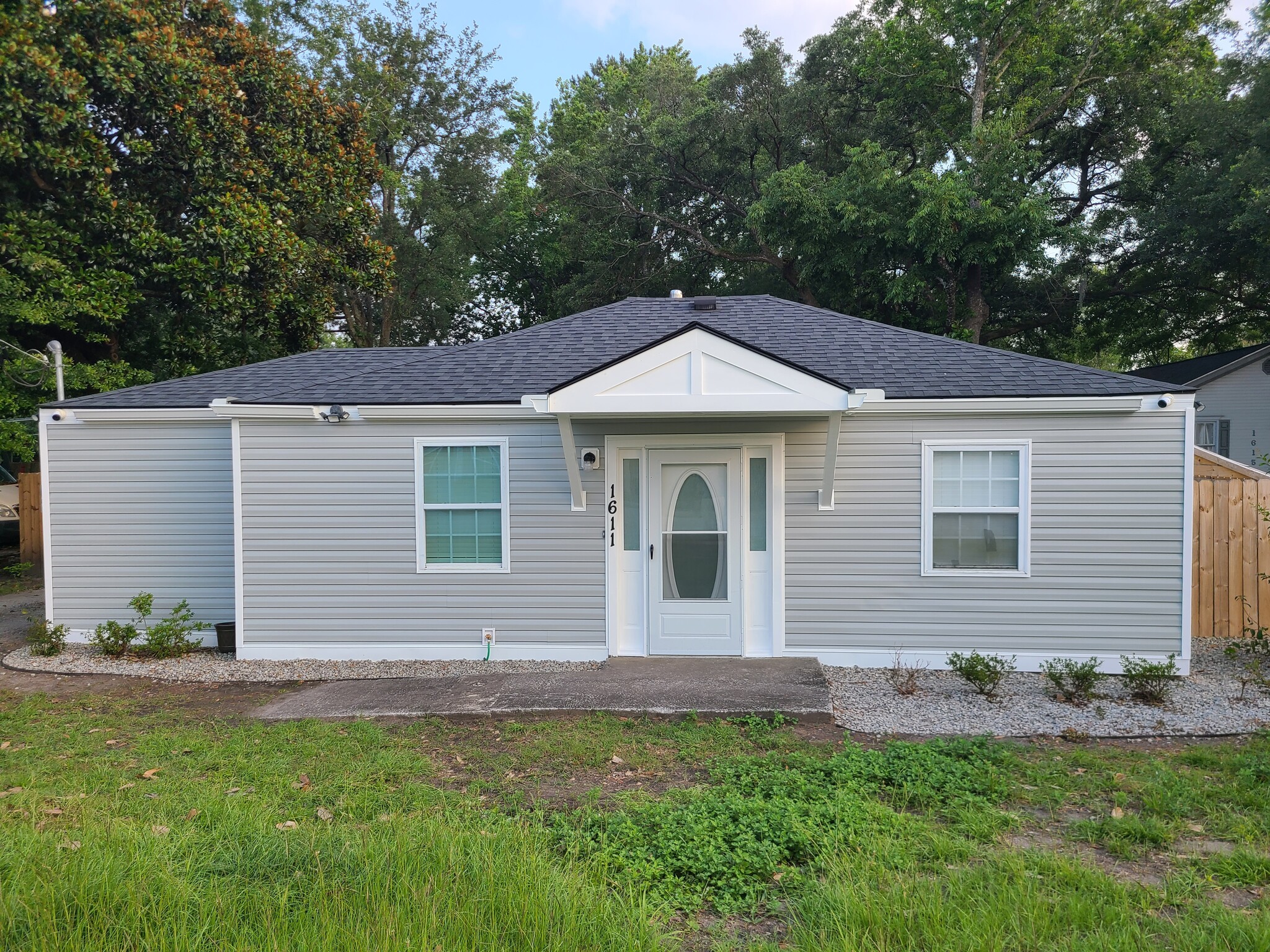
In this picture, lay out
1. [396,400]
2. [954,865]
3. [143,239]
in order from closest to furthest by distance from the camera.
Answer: [954,865]
[396,400]
[143,239]

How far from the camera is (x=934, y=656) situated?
7391 mm

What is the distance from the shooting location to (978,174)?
15523mm

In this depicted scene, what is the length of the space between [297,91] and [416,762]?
16883mm

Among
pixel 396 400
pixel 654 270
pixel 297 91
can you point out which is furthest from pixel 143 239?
pixel 654 270

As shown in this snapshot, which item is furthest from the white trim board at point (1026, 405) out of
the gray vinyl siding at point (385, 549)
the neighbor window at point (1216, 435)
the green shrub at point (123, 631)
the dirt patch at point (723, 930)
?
the neighbor window at point (1216, 435)

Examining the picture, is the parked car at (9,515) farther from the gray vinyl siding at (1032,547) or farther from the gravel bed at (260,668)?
the gray vinyl siding at (1032,547)

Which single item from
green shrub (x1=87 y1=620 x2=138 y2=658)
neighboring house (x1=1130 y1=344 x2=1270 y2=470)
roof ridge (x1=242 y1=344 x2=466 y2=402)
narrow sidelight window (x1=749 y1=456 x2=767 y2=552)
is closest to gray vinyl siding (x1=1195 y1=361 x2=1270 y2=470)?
neighboring house (x1=1130 y1=344 x2=1270 y2=470)

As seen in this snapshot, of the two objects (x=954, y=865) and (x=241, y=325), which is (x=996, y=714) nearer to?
(x=954, y=865)

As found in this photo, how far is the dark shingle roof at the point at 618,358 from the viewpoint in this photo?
748cm

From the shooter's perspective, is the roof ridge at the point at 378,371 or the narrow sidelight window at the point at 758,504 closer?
the narrow sidelight window at the point at 758,504

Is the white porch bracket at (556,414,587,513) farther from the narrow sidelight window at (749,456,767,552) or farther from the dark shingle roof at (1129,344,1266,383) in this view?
the dark shingle roof at (1129,344,1266,383)

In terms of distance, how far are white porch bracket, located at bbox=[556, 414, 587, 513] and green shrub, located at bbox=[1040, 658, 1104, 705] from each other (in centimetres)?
444

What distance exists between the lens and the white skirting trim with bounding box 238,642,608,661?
768cm

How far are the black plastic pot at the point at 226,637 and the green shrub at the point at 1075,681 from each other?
26.4ft
